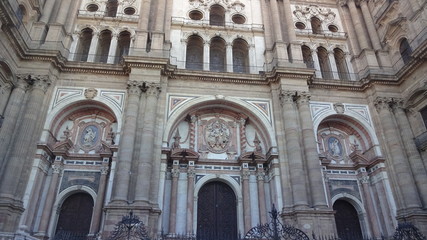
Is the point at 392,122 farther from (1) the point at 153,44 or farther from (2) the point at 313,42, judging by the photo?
(1) the point at 153,44

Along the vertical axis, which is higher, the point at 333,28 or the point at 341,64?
the point at 333,28

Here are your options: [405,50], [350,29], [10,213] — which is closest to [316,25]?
[350,29]

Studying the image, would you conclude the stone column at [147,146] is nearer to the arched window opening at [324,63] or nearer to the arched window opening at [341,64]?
the arched window opening at [324,63]

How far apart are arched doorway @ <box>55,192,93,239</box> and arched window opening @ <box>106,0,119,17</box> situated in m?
12.0

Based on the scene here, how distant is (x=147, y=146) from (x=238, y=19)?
11.8 m

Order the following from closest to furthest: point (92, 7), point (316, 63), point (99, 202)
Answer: point (99, 202)
point (316, 63)
point (92, 7)

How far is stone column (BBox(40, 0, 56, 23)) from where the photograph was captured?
18922 mm

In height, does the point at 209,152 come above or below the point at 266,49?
below

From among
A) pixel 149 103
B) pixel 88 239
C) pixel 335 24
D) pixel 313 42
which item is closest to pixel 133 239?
pixel 88 239

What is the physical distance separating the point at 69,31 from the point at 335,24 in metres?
17.5

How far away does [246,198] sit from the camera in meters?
16.6

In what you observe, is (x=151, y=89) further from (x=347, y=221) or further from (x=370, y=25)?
(x=370, y=25)

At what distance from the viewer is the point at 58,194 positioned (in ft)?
52.5

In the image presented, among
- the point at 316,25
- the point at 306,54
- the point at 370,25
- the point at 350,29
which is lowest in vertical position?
the point at 306,54
